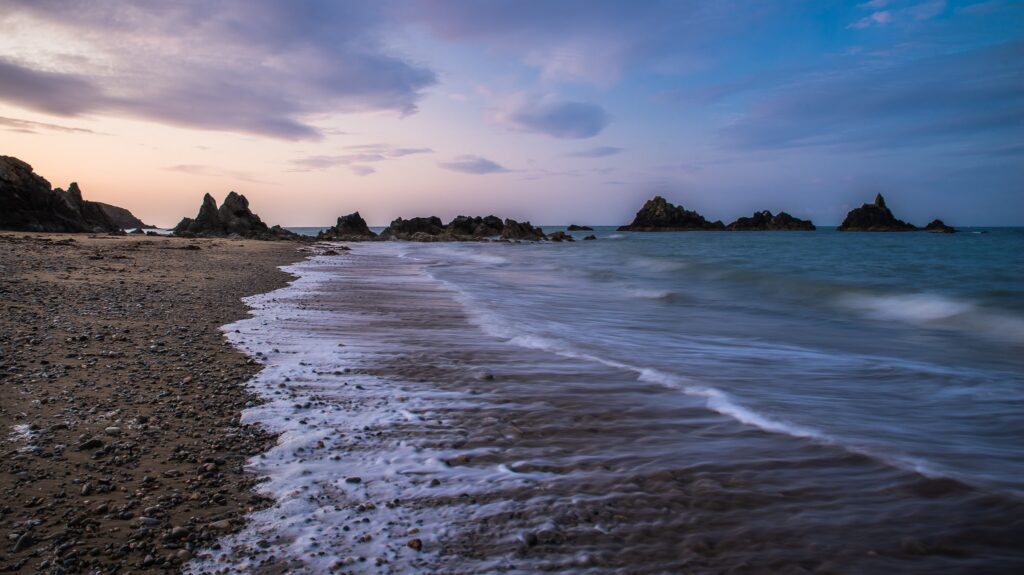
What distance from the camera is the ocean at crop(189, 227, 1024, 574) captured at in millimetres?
2982

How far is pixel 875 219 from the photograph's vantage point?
125438 mm

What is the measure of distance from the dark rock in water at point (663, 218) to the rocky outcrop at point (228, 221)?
10789cm

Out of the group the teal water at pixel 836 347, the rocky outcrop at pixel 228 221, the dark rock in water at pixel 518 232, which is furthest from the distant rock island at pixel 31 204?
the dark rock in water at pixel 518 232

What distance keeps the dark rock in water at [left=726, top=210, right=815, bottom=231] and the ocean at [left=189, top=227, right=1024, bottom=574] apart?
15374 cm

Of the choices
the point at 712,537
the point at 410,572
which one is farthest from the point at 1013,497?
the point at 410,572

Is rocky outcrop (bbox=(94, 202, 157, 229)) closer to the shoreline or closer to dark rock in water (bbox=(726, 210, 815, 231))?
the shoreline

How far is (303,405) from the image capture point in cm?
516

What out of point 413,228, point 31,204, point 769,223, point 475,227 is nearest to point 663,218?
point 769,223

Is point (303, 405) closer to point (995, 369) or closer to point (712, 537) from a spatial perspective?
point (712, 537)

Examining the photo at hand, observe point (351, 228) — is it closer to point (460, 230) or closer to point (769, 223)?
point (460, 230)

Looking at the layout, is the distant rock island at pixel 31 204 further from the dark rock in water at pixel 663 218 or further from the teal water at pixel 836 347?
the dark rock in water at pixel 663 218

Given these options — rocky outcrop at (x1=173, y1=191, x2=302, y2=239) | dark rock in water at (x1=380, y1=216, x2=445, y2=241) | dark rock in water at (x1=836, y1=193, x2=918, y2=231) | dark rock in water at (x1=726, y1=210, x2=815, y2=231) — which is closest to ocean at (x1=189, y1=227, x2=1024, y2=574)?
rocky outcrop at (x1=173, y1=191, x2=302, y2=239)

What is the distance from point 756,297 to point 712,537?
18.2m

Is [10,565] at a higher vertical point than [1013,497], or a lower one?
higher
